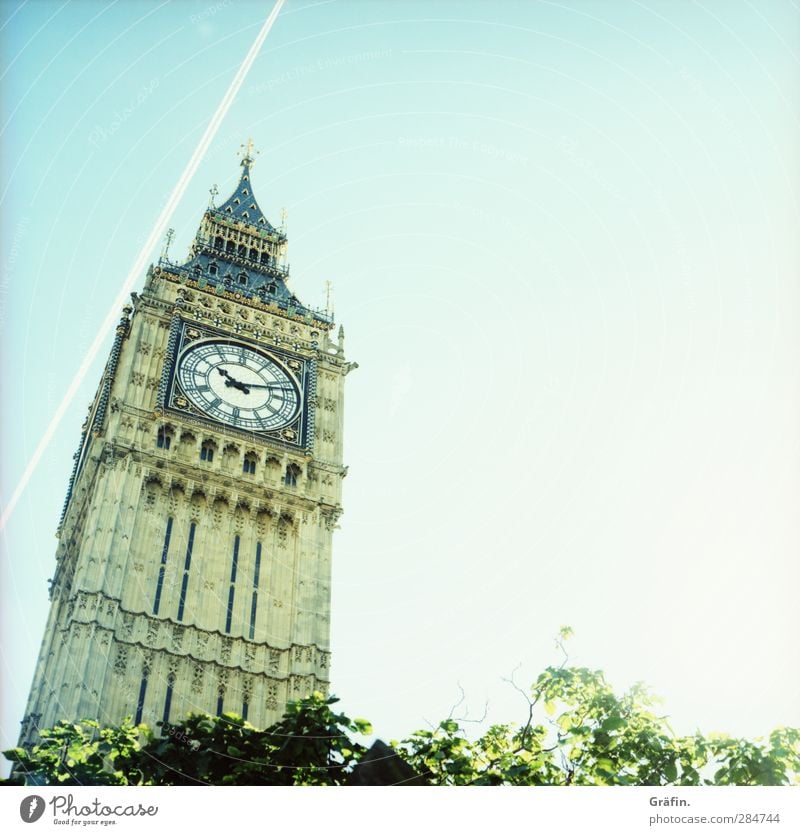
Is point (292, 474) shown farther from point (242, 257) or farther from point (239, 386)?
point (242, 257)

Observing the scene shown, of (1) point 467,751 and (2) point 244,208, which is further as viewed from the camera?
(2) point 244,208

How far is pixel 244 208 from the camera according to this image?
69312 millimetres

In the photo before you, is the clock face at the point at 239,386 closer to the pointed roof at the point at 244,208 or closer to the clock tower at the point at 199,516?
the clock tower at the point at 199,516

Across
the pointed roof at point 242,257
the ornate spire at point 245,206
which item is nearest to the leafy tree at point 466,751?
the pointed roof at point 242,257

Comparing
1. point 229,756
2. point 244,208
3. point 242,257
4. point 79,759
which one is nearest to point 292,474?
point 242,257

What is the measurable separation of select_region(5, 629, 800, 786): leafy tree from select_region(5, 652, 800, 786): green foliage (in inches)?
0.9

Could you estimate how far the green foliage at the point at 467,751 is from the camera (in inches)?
862

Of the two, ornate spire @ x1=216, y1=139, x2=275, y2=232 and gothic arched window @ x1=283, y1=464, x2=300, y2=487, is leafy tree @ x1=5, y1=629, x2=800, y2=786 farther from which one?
ornate spire @ x1=216, y1=139, x2=275, y2=232

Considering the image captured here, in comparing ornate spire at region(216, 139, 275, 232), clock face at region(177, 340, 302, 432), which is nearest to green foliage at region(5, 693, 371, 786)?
clock face at region(177, 340, 302, 432)

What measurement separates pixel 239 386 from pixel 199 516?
7.22 metres

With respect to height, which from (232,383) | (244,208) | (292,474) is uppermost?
(244,208)
